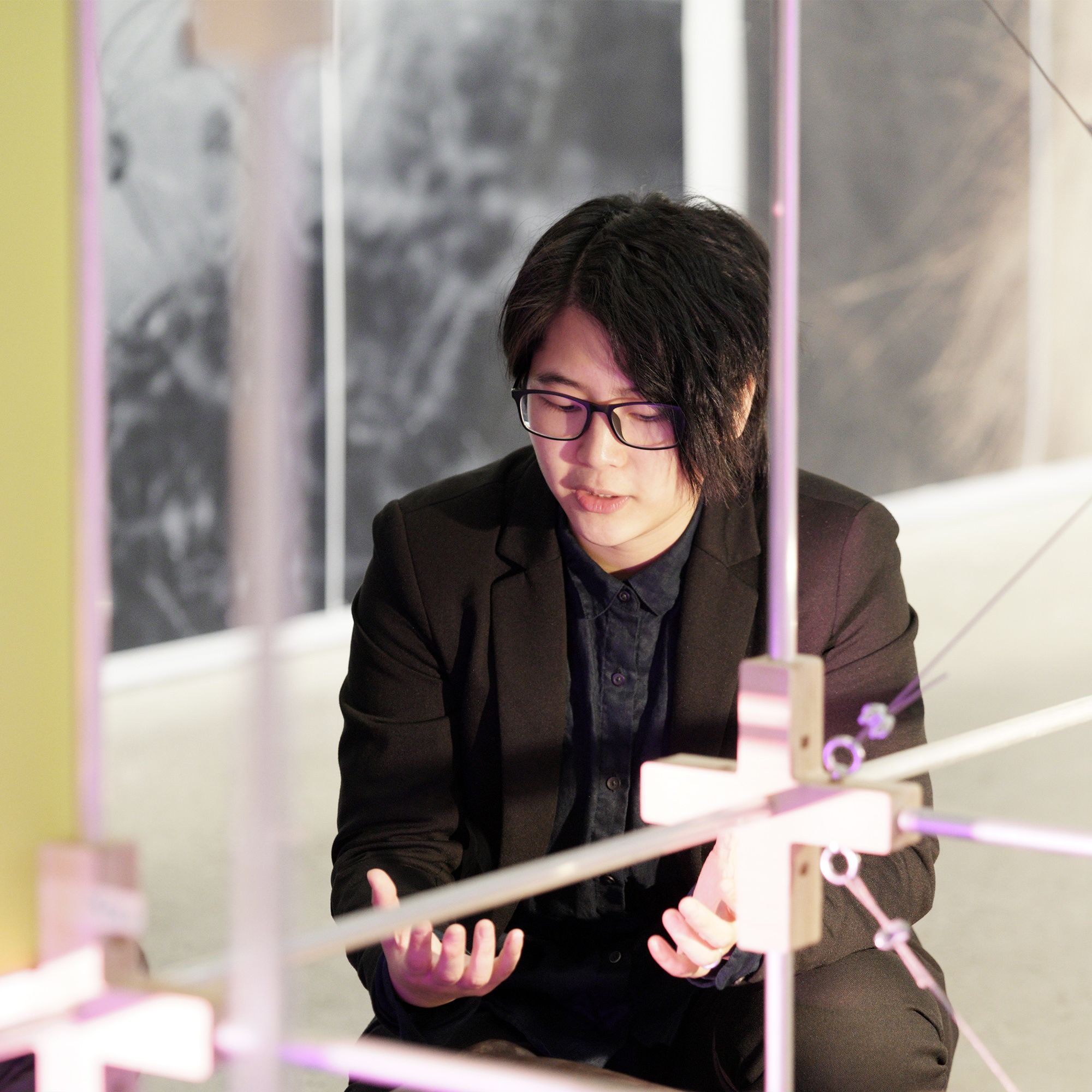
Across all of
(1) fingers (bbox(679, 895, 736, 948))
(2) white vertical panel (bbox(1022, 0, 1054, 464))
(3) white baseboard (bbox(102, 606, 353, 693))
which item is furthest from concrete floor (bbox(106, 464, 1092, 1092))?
(2) white vertical panel (bbox(1022, 0, 1054, 464))

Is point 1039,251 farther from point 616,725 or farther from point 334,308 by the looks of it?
point 616,725

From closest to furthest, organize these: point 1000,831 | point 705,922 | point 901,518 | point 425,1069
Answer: point 425,1069 < point 1000,831 < point 705,922 < point 901,518

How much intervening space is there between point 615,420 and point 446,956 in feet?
1.21

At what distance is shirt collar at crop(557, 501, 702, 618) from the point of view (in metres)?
1.17

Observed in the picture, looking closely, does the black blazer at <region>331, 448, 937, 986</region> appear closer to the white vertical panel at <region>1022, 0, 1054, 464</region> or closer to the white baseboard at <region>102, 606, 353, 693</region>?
the white baseboard at <region>102, 606, 353, 693</region>

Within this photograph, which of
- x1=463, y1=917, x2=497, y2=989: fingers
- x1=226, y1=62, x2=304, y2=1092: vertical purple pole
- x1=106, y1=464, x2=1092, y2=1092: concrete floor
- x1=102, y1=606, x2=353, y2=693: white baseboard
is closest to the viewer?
x1=226, y1=62, x2=304, y2=1092: vertical purple pole

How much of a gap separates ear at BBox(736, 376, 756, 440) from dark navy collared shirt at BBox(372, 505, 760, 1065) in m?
0.11

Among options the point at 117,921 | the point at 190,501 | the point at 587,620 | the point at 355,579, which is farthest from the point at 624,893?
the point at 355,579

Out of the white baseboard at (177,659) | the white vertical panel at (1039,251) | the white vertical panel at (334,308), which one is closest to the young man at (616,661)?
the white baseboard at (177,659)

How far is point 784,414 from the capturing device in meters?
0.73

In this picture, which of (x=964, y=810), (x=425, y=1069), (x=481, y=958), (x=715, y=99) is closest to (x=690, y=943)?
(x=481, y=958)

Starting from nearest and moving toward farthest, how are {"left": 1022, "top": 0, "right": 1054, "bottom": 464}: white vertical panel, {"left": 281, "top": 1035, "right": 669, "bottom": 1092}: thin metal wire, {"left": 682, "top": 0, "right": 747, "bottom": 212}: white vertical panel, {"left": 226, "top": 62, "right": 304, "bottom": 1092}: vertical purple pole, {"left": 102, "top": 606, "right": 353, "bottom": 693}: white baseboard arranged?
{"left": 226, "top": 62, "right": 304, "bottom": 1092}: vertical purple pole → {"left": 281, "top": 1035, "right": 669, "bottom": 1092}: thin metal wire → {"left": 102, "top": 606, "right": 353, "bottom": 693}: white baseboard → {"left": 682, "top": 0, "right": 747, "bottom": 212}: white vertical panel → {"left": 1022, "top": 0, "right": 1054, "bottom": 464}: white vertical panel

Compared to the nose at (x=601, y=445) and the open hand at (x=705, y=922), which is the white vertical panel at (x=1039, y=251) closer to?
the nose at (x=601, y=445)

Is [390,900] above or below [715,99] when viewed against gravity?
below
